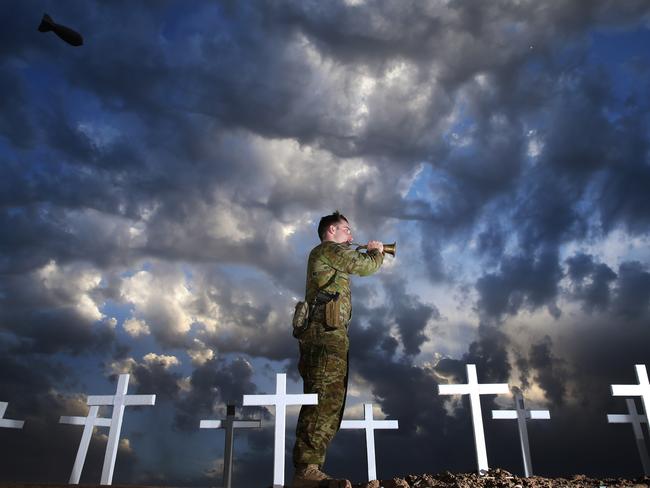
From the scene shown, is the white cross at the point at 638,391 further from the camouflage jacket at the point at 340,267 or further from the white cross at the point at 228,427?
the white cross at the point at 228,427

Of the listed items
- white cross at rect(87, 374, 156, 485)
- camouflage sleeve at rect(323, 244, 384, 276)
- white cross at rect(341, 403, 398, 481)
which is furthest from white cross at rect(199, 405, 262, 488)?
camouflage sleeve at rect(323, 244, 384, 276)

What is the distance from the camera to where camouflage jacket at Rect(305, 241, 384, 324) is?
6914 mm

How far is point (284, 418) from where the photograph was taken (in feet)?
22.9

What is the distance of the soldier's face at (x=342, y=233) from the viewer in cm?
758

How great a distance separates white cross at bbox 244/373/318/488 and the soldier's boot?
545 mm

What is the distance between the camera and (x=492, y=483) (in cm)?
585

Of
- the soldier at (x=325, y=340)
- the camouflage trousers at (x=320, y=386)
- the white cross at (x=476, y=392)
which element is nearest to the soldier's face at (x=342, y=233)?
the soldier at (x=325, y=340)

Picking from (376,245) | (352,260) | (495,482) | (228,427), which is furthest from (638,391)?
(228,427)

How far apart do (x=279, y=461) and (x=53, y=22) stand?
7446 mm

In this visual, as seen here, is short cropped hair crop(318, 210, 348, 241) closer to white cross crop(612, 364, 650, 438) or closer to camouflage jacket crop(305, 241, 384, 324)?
camouflage jacket crop(305, 241, 384, 324)

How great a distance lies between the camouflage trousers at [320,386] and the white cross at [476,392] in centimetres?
271

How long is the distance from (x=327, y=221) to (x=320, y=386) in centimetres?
262

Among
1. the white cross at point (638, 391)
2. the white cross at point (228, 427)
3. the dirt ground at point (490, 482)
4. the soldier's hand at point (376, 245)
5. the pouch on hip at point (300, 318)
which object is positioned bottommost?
the dirt ground at point (490, 482)

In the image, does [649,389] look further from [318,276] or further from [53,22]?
[53,22]
